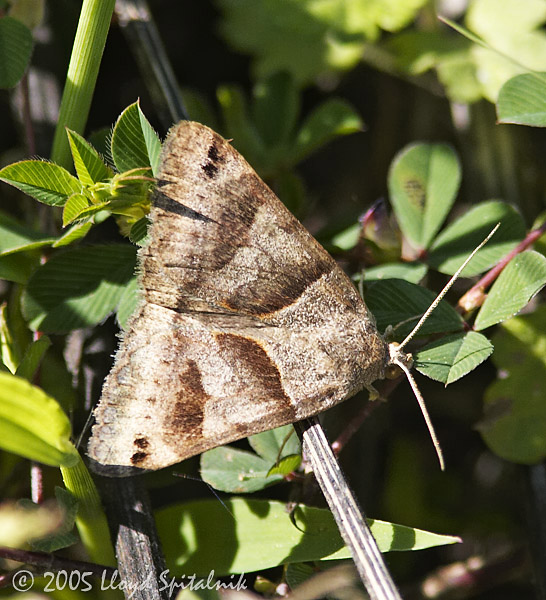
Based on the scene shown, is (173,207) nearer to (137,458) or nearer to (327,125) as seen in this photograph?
(137,458)

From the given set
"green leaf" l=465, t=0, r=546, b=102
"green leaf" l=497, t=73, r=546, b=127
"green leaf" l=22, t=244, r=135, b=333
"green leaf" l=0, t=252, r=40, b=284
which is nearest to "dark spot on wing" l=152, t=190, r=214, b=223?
"green leaf" l=22, t=244, r=135, b=333

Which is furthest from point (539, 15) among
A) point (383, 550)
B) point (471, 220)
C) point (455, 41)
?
point (383, 550)

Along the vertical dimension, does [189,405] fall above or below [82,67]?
below

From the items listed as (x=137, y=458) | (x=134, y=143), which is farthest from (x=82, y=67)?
(x=137, y=458)

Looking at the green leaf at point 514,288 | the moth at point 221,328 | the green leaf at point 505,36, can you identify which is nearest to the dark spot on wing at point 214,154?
the moth at point 221,328

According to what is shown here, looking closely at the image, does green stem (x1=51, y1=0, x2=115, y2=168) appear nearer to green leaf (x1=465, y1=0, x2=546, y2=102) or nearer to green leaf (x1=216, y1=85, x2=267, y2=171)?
green leaf (x1=216, y1=85, x2=267, y2=171)

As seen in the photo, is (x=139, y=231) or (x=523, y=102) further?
(x=523, y=102)

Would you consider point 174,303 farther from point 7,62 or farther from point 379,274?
point 7,62
